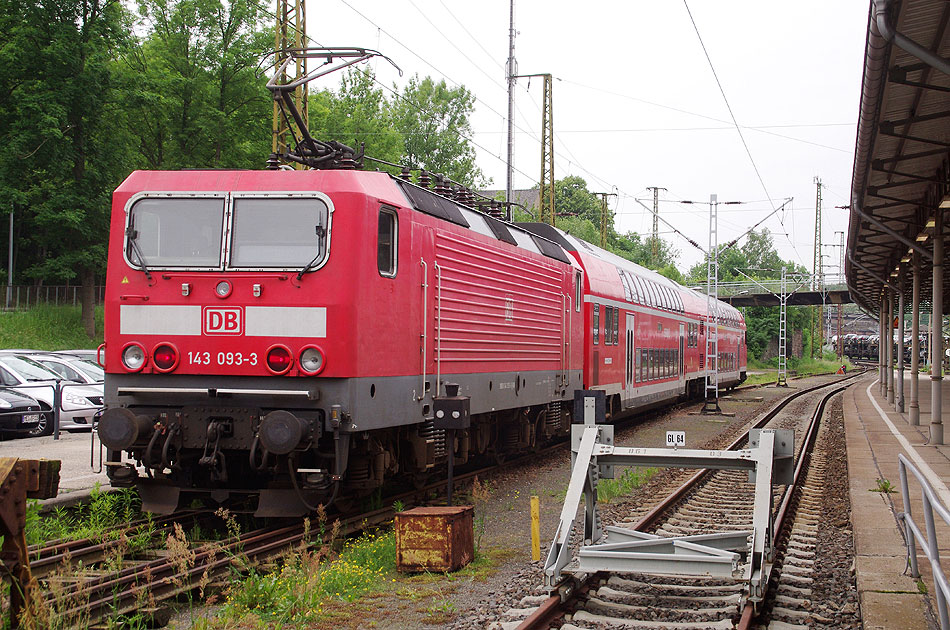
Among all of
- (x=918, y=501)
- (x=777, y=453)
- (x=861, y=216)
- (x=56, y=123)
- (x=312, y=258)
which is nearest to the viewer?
(x=777, y=453)

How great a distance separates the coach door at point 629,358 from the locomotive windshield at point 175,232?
40.3 feet

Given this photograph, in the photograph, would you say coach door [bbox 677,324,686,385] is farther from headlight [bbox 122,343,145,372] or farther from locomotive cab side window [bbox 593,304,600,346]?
headlight [bbox 122,343,145,372]

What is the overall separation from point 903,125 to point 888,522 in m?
5.02

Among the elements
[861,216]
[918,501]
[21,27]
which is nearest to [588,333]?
[861,216]

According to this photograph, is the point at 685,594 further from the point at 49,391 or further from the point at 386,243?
the point at 49,391

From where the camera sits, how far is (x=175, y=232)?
353 inches

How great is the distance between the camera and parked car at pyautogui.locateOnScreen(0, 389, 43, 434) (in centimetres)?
1564

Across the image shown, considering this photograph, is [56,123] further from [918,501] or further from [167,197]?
[918,501]

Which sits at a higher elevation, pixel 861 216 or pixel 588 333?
pixel 861 216

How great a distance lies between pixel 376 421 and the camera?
8.88 m

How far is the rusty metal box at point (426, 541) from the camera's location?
303 inches

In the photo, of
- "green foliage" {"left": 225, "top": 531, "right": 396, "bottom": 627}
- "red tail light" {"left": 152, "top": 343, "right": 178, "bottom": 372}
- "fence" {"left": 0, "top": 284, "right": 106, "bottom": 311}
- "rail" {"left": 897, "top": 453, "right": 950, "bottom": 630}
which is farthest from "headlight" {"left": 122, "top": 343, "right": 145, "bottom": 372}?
"fence" {"left": 0, "top": 284, "right": 106, "bottom": 311}

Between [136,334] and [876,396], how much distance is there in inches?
1260

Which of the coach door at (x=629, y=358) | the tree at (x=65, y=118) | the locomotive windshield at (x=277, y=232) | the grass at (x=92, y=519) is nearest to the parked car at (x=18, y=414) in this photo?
the grass at (x=92, y=519)
